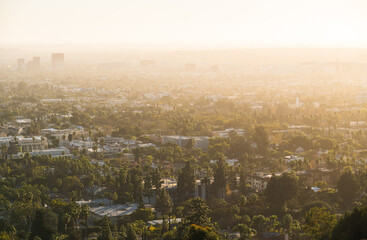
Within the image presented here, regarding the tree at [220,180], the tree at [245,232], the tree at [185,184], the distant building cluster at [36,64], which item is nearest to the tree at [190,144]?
the tree at [220,180]

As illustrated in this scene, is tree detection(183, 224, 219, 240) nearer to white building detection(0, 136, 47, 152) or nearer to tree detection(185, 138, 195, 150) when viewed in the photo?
tree detection(185, 138, 195, 150)

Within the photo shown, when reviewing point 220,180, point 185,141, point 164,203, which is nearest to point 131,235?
point 164,203

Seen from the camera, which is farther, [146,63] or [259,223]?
[146,63]

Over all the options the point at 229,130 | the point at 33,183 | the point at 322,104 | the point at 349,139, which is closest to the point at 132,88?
the point at 322,104

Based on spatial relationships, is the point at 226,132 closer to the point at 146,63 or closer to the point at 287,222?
the point at 287,222

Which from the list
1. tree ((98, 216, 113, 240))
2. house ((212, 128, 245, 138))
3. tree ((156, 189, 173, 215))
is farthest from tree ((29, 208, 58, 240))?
house ((212, 128, 245, 138))
